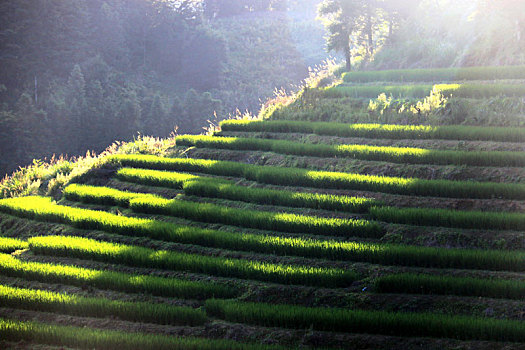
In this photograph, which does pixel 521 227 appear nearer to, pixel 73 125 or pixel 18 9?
pixel 73 125

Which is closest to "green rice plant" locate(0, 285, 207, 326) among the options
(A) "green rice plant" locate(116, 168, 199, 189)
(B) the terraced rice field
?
(B) the terraced rice field

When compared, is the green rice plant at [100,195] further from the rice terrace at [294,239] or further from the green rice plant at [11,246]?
the green rice plant at [11,246]

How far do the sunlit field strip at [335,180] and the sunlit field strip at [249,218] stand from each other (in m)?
2.03

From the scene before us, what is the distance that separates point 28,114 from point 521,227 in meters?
41.6

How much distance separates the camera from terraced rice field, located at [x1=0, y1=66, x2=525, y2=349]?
28.8ft

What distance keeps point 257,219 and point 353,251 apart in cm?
302

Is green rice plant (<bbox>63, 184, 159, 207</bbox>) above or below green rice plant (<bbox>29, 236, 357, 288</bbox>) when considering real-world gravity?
above

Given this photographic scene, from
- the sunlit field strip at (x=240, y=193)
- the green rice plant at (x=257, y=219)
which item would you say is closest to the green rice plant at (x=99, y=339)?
the green rice plant at (x=257, y=219)

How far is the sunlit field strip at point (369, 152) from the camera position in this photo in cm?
1408

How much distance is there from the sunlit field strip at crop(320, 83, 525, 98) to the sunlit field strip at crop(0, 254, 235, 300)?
497 inches

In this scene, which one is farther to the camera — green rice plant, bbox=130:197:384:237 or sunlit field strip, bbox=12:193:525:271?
green rice plant, bbox=130:197:384:237

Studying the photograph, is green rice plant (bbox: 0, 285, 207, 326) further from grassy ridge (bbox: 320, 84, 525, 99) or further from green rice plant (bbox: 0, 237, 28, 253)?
grassy ridge (bbox: 320, 84, 525, 99)

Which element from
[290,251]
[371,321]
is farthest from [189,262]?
[371,321]

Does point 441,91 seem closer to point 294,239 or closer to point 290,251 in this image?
point 294,239
